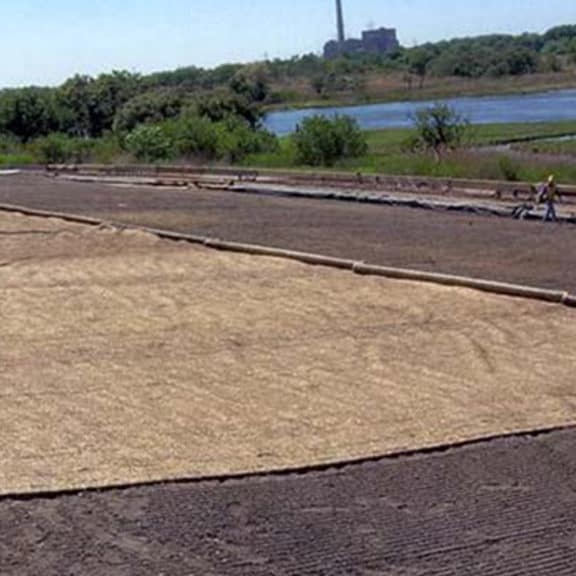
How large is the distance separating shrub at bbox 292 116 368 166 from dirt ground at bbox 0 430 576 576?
44.4 m

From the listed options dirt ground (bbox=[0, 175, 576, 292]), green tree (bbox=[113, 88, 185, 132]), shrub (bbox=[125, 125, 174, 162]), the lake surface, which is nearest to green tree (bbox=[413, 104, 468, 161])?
shrub (bbox=[125, 125, 174, 162])

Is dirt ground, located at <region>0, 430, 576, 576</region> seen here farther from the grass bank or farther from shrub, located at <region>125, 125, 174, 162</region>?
shrub, located at <region>125, 125, 174, 162</region>

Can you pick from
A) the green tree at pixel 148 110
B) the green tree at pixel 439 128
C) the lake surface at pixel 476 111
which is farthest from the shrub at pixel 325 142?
the green tree at pixel 148 110

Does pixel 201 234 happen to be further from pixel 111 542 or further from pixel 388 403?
pixel 111 542

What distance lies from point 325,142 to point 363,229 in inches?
1037

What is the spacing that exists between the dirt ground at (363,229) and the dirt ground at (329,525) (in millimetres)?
10700

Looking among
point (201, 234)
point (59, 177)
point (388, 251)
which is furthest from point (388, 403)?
point (59, 177)

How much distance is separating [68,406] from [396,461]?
13.2 ft

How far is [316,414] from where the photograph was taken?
13.6 meters

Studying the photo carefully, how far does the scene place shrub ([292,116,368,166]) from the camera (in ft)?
183

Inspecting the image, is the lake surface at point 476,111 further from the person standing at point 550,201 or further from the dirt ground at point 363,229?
the person standing at point 550,201

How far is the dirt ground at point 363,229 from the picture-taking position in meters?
24.3

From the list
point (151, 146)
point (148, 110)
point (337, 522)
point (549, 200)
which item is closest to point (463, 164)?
point (549, 200)

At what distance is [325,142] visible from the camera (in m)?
56.2
